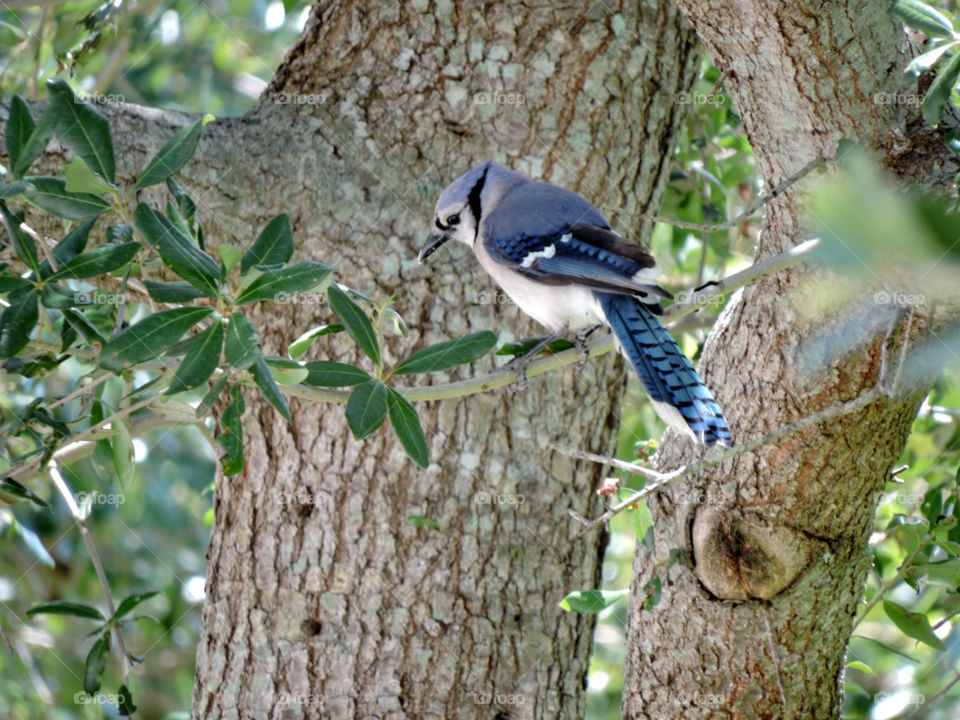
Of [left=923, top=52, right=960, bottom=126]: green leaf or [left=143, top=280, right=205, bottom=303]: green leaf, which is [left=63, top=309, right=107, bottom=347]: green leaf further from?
[left=923, top=52, right=960, bottom=126]: green leaf

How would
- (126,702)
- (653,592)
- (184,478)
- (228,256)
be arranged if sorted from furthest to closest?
(184,478), (126,702), (653,592), (228,256)

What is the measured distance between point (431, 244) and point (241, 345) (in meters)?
0.89

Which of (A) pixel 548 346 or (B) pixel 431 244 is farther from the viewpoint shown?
(B) pixel 431 244

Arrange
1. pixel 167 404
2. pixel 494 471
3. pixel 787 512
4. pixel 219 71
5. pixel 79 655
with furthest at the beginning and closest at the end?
pixel 219 71 → pixel 79 655 → pixel 494 471 → pixel 787 512 → pixel 167 404

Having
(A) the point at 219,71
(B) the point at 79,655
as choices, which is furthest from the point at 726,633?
(A) the point at 219,71

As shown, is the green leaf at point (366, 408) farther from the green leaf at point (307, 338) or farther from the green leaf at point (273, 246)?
the green leaf at point (273, 246)

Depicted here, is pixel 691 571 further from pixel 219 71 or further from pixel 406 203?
pixel 219 71

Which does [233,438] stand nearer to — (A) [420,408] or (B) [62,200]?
(B) [62,200]

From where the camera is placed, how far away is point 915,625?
6.77 feet

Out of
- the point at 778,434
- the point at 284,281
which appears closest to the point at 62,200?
the point at 284,281

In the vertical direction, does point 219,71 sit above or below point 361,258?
above

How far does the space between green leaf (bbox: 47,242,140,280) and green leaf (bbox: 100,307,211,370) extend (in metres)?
0.12

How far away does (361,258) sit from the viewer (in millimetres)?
2326

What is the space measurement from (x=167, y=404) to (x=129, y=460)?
0.71ft
